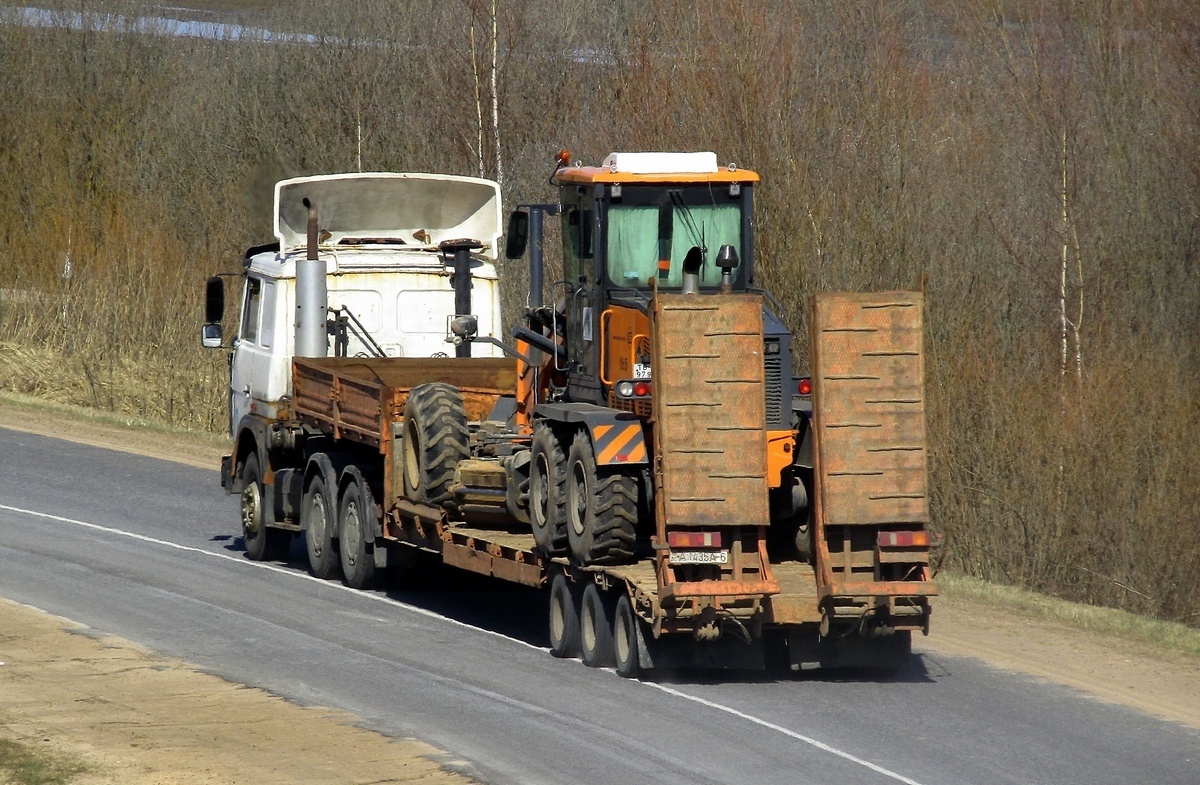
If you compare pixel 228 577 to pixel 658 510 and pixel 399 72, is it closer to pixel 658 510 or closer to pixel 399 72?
pixel 658 510

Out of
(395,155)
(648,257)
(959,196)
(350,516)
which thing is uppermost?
(395,155)

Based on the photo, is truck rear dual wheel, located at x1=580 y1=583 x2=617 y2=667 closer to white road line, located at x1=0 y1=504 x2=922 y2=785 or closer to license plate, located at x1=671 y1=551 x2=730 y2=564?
white road line, located at x1=0 y1=504 x2=922 y2=785

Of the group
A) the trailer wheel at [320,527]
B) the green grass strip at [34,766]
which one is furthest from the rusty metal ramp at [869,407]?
the trailer wheel at [320,527]

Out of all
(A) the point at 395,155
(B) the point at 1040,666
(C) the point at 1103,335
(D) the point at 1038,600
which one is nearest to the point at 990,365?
(C) the point at 1103,335

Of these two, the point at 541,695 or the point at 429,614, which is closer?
the point at 541,695

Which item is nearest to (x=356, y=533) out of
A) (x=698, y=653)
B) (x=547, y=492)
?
(x=547, y=492)

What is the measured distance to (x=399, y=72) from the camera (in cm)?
3338

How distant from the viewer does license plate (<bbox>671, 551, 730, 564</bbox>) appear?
10414mm

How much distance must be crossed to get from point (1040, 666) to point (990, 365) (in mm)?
7296

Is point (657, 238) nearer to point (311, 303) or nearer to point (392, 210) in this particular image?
point (311, 303)

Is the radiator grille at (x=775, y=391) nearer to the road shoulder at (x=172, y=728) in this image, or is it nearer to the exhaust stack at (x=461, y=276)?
the road shoulder at (x=172, y=728)

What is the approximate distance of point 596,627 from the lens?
11.5 m

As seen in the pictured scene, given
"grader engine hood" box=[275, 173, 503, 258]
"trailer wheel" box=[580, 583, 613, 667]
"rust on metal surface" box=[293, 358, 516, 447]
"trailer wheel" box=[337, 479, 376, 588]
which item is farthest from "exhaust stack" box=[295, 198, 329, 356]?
"trailer wheel" box=[580, 583, 613, 667]

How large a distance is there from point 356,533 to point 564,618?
3.65m
